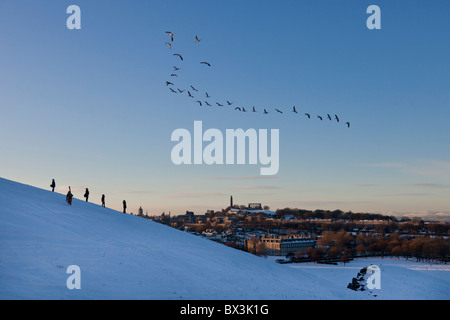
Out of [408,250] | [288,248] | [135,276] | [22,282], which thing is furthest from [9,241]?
[288,248]

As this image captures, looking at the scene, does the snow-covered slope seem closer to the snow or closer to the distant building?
the snow

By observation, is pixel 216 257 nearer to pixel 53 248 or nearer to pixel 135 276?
pixel 135 276

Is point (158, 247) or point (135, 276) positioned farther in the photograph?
point (158, 247)

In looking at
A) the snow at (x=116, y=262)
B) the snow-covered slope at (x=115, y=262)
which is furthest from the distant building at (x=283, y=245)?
the snow-covered slope at (x=115, y=262)

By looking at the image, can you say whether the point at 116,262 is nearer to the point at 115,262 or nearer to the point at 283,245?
the point at 115,262

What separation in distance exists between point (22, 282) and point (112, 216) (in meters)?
12.5

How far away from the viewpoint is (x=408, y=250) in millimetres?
119188

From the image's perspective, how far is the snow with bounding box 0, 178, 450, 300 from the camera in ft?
42.3

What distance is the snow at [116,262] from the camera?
12906 millimetres

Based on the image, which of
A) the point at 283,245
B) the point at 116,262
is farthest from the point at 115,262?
the point at 283,245

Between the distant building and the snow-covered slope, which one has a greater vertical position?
the snow-covered slope

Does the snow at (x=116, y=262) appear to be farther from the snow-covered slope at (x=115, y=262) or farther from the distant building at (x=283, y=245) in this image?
→ the distant building at (x=283, y=245)

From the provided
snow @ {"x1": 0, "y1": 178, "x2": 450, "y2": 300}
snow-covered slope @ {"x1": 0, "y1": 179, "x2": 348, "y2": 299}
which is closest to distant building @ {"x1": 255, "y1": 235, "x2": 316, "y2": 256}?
snow @ {"x1": 0, "y1": 178, "x2": 450, "y2": 300}
